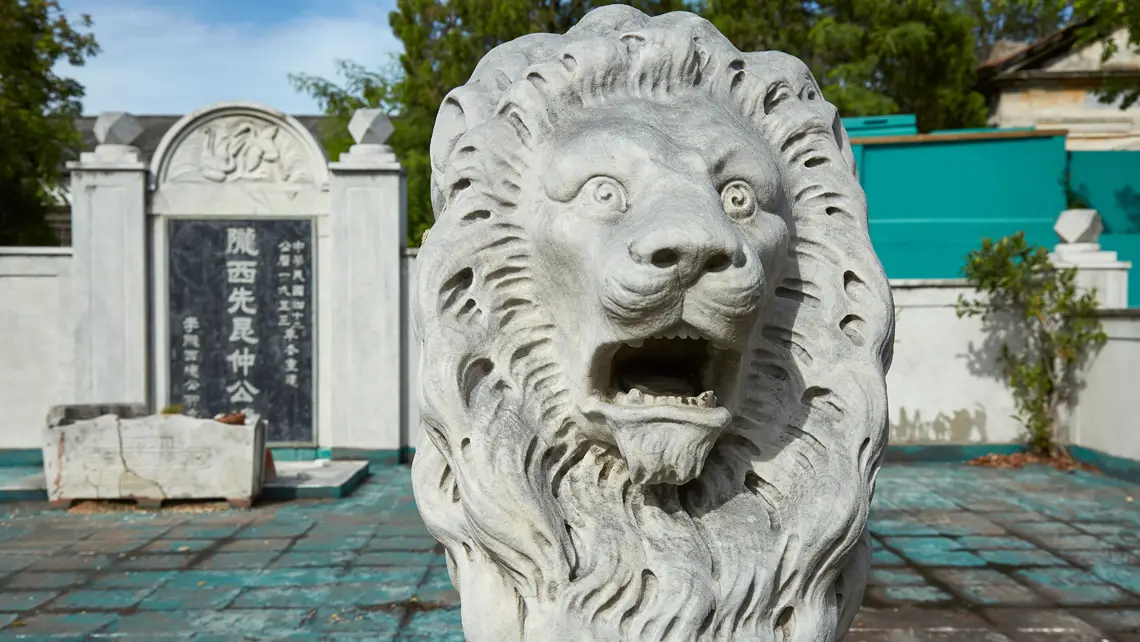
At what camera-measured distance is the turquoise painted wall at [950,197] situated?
365 inches

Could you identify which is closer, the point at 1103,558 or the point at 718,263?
the point at 718,263

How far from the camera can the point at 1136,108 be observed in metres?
13.9

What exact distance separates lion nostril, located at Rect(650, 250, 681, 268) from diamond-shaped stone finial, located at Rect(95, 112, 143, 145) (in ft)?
21.8

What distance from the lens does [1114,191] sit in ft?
34.2

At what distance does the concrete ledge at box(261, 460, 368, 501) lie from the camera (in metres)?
6.07

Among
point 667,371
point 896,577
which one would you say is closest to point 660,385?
point 667,371

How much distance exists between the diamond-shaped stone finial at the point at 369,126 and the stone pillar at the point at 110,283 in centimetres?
159

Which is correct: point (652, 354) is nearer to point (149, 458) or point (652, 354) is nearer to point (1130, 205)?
point (149, 458)

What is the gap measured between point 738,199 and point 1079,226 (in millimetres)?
6671

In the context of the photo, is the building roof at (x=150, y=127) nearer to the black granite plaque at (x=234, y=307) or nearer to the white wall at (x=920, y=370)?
the white wall at (x=920, y=370)

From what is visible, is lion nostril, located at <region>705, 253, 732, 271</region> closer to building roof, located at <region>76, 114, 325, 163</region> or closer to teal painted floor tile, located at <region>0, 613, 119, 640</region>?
teal painted floor tile, located at <region>0, 613, 119, 640</region>

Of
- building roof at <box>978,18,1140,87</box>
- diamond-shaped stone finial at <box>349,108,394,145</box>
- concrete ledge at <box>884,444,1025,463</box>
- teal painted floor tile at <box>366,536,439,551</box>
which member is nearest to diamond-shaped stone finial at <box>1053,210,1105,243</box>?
concrete ledge at <box>884,444,1025,463</box>

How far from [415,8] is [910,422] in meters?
7.88

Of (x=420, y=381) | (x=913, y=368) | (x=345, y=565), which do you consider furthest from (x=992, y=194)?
(x=420, y=381)
